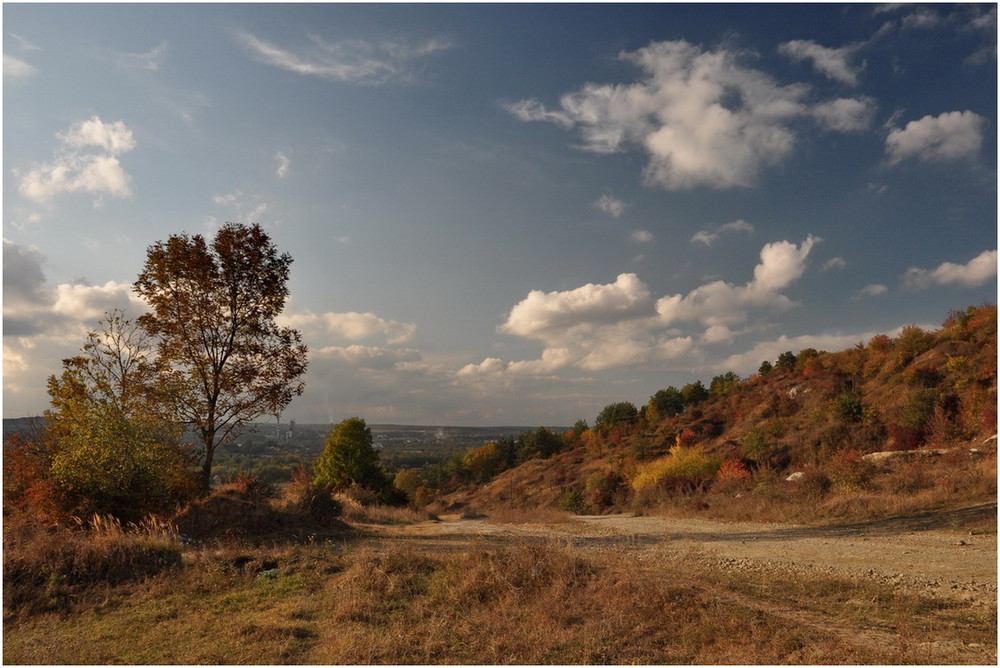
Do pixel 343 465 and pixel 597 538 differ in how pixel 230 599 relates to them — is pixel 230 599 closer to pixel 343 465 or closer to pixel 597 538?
pixel 597 538

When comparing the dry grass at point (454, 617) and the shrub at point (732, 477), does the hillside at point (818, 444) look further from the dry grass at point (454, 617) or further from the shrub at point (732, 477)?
the dry grass at point (454, 617)

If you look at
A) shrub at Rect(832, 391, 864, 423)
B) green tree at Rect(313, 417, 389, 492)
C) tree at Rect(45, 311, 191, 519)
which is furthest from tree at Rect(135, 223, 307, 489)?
shrub at Rect(832, 391, 864, 423)

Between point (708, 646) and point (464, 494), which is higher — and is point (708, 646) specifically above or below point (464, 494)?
above

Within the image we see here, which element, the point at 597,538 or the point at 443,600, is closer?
the point at 443,600

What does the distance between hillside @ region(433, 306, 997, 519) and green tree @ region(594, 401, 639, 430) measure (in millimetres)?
5754

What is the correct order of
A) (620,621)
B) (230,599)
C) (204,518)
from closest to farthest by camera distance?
(620,621)
(230,599)
(204,518)

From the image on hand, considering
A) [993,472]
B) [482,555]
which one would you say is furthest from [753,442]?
[482,555]

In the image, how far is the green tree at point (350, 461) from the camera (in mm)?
35062

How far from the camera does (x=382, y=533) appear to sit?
18578 millimetres

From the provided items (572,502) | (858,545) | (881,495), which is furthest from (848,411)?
(858,545)

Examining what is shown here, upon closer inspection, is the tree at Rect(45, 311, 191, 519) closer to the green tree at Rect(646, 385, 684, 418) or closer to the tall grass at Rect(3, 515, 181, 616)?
the tall grass at Rect(3, 515, 181, 616)

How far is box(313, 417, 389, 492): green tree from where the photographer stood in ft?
115

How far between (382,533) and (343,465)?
58.8 ft

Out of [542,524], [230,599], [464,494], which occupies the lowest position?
[464,494]
